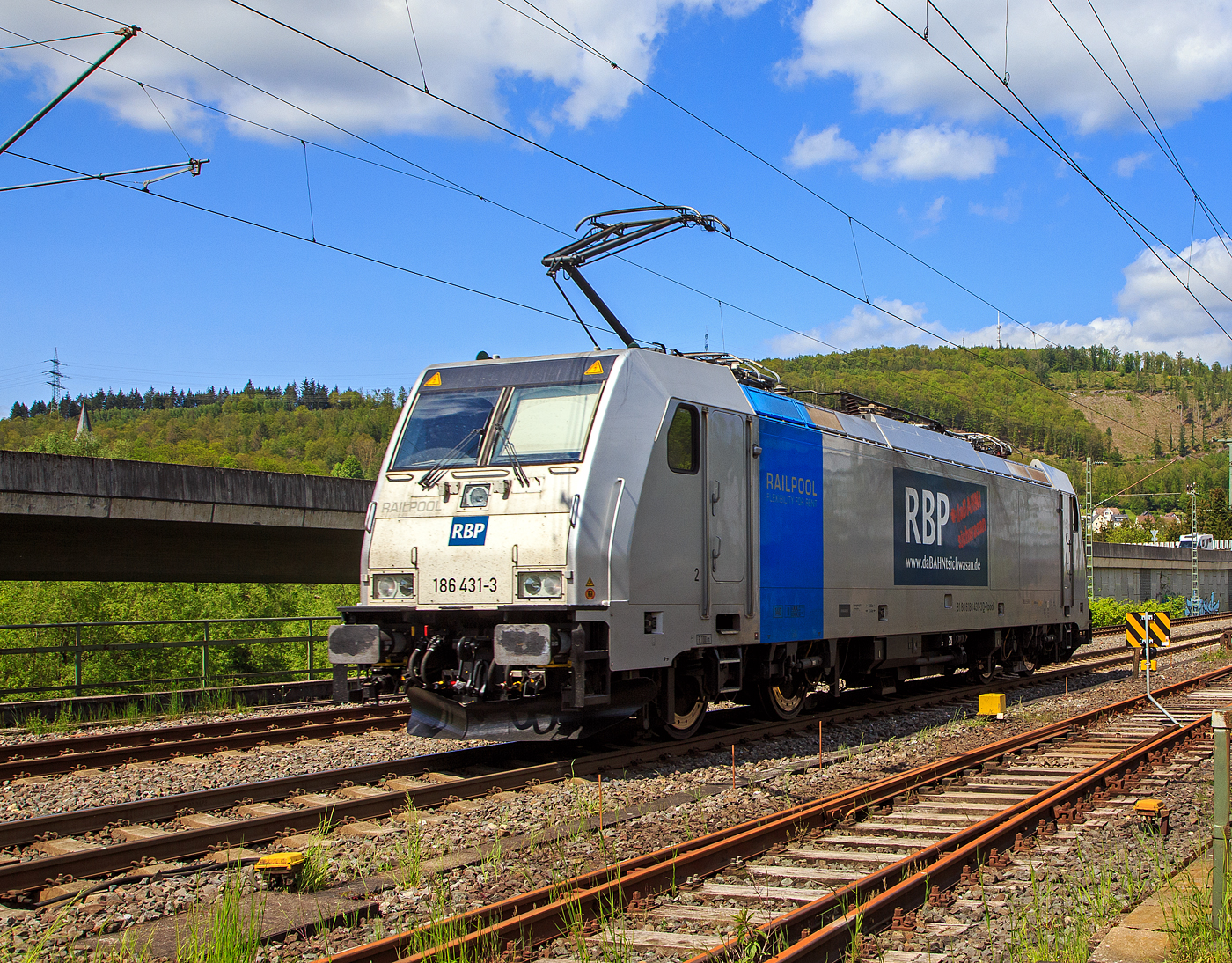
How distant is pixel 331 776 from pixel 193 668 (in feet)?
104

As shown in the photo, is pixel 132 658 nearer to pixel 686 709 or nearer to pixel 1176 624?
pixel 686 709

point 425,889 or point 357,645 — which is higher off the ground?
point 357,645

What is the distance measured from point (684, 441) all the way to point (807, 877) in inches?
198

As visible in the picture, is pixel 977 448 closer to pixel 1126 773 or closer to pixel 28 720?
pixel 1126 773

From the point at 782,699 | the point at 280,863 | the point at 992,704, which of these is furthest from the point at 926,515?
the point at 280,863

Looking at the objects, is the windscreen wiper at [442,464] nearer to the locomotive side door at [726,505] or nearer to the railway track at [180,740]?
the locomotive side door at [726,505]

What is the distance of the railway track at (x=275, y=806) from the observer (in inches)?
259

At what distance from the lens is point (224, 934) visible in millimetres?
4949

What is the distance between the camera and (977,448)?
18.6m

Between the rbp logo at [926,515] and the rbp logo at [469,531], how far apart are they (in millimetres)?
7175

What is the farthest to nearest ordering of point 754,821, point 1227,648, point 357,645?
point 1227,648 < point 357,645 < point 754,821

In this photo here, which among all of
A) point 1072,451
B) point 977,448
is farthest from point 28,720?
point 1072,451

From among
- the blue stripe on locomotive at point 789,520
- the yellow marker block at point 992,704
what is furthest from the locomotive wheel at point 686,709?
the yellow marker block at point 992,704

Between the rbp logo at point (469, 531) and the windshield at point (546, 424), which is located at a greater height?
the windshield at point (546, 424)
